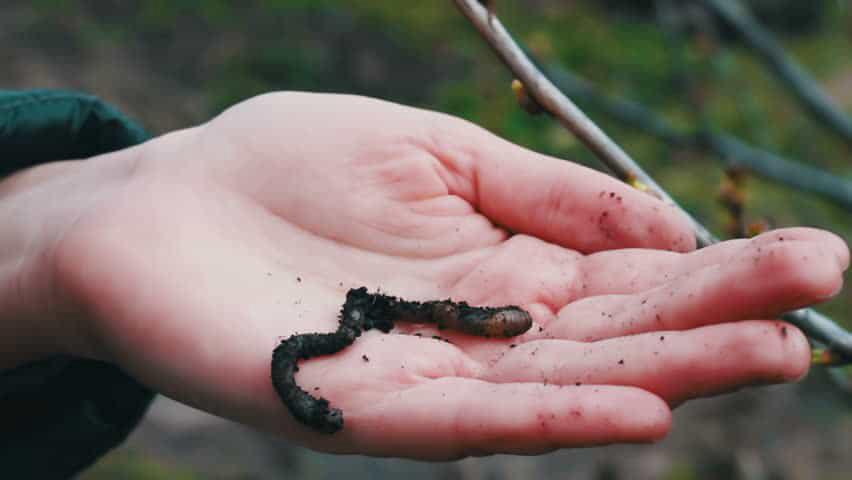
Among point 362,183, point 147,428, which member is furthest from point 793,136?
point 362,183

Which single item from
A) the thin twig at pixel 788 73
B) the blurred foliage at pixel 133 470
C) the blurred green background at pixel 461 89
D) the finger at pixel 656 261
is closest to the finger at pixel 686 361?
the finger at pixel 656 261

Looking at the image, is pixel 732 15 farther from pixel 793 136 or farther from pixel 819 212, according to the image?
pixel 793 136

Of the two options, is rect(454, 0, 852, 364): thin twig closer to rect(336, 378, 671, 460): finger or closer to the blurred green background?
rect(336, 378, 671, 460): finger

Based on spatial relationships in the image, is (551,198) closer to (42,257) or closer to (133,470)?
(42,257)

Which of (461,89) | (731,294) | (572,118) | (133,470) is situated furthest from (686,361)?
(461,89)

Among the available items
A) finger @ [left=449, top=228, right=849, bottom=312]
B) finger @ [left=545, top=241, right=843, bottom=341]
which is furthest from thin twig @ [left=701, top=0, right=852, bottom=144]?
finger @ [left=545, top=241, right=843, bottom=341]

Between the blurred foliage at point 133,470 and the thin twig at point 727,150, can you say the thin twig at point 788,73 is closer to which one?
the thin twig at point 727,150
